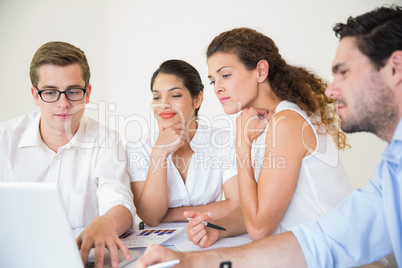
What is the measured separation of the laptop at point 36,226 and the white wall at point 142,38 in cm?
320

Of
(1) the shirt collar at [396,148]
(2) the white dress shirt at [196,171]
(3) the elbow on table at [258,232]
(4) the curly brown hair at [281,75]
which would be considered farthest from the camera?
(2) the white dress shirt at [196,171]

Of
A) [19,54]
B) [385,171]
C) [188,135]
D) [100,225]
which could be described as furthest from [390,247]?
[19,54]

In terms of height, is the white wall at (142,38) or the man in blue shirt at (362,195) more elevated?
the white wall at (142,38)

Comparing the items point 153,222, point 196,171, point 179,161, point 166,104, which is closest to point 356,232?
point 153,222

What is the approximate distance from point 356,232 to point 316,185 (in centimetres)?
47

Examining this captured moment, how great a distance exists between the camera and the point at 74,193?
80.8 inches

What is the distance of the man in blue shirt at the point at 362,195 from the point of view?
1170 mm

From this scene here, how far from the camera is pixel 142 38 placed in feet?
15.6

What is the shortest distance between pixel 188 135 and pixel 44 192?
148cm

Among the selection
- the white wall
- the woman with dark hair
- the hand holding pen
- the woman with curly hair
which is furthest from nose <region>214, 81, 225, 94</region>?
the white wall

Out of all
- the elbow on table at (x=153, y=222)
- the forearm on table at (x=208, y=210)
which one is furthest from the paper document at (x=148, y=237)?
the forearm on table at (x=208, y=210)

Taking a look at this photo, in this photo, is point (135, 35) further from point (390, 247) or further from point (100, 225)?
point (390, 247)

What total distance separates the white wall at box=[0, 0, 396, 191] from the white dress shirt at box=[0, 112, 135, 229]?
2260mm

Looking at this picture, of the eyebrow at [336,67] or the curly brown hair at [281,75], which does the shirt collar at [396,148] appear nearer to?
the eyebrow at [336,67]
